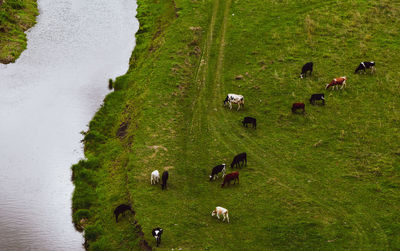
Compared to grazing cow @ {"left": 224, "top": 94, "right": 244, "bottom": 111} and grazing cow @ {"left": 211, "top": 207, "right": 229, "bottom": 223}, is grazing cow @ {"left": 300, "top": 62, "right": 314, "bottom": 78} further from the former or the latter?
grazing cow @ {"left": 211, "top": 207, "right": 229, "bottom": 223}

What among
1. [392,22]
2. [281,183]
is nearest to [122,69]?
[281,183]

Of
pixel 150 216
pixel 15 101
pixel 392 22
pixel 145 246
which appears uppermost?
pixel 392 22

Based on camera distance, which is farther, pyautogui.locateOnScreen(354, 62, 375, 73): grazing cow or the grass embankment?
the grass embankment

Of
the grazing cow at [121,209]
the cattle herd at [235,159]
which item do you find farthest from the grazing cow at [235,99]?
the grazing cow at [121,209]

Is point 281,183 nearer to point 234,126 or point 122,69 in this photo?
point 234,126

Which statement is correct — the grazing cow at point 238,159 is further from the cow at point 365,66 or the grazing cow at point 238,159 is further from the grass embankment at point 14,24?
the grass embankment at point 14,24

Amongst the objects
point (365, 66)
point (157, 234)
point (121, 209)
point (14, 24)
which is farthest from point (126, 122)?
point (14, 24)

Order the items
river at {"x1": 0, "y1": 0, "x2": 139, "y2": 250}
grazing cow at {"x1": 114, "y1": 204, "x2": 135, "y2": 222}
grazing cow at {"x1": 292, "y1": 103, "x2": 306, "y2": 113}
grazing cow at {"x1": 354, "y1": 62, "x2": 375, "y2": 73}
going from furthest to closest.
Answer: grazing cow at {"x1": 354, "y1": 62, "x2": 375, "y2": 73}, grazing cow at {"x1": 292, "y1": 103, "x2": 306, "y2": 113}, river at {"x1": 0, "y1": 0, "x2": 139, "y2": 250}, grazing cow at {"x1": 114, "y1": 204, "x2": 135, "y2": 222}

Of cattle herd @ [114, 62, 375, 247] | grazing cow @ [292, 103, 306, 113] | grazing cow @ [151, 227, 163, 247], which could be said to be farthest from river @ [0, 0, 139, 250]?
grazing cow @ [292, 103, 306, 113]
